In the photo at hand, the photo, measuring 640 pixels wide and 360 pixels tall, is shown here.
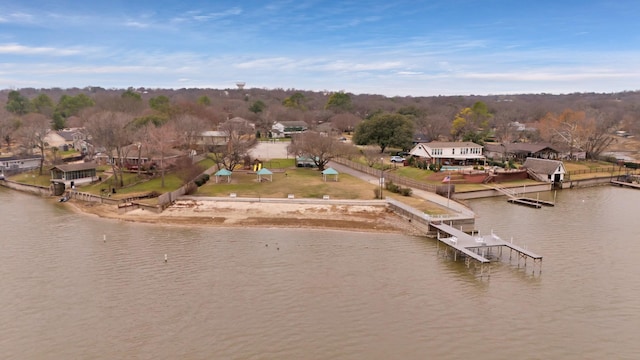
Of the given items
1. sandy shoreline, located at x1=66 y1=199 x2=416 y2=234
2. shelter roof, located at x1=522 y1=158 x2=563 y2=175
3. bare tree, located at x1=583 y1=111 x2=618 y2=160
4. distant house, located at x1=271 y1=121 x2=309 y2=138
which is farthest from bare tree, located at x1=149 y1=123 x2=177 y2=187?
bare tree, located at x1=583 y1=111 x2=618 y2=160

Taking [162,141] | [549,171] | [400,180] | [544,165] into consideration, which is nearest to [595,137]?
[544,165]

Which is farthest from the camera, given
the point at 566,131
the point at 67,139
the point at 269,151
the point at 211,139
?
the point at 67,139

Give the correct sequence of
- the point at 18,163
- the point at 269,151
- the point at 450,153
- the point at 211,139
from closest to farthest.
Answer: the point at 18,163 < the point at 450,153 < the point at 211,139 < the point at 269,151

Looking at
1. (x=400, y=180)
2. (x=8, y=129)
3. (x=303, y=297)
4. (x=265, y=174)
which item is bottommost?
(x=303, y=297)

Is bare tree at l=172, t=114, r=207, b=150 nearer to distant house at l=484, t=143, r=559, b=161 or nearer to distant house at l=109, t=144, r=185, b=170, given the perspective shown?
distant house at l=109, t=144, r=185, b=170

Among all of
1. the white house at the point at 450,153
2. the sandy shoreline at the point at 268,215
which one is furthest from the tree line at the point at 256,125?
the sandy shoreline at the point at 268,215

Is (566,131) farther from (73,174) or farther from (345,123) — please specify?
(73,174)

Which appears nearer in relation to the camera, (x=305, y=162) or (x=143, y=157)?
(x=143, y=157)

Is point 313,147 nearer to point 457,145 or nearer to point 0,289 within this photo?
point 457,145
